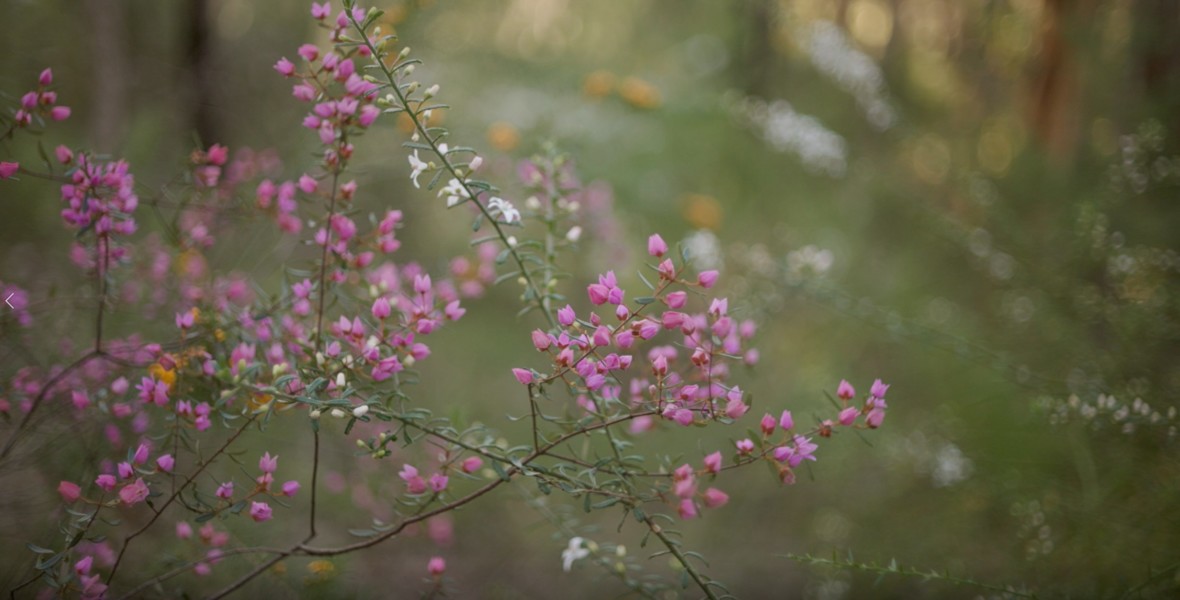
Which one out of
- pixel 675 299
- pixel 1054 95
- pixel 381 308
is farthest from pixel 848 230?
pixel 381 308

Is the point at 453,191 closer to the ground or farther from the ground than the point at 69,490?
farther from the ground

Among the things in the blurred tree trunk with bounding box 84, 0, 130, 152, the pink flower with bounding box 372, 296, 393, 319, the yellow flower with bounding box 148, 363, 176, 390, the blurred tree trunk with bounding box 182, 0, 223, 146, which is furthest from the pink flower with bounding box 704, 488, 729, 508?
the blurred tree trunk with bounding box 182, 0, 223, 146

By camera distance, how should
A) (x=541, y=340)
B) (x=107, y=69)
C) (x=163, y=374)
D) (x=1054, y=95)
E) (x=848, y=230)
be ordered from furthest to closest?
(x=848, y=230)
(x=1054, y=95)
(x=107, y=69)
(x=163, y=374)
(x=541, y=340)

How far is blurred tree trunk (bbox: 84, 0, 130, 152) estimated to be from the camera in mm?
2543

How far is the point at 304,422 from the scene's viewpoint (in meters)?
2.77

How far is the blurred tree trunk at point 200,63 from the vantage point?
116 inches

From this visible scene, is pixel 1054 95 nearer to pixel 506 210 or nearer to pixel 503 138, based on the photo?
pixel 503 138

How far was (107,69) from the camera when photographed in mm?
2570

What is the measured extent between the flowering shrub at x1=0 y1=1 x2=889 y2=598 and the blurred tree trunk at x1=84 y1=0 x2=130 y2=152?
0.86 m

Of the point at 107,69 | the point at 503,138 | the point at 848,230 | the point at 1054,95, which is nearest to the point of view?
the point at 107,69

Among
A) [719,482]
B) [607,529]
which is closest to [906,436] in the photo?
[719,482]

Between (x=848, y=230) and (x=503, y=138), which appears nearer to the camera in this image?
(x=503, y=138)

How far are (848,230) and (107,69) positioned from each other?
10.3 feet

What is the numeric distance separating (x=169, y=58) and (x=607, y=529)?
2.64 m
